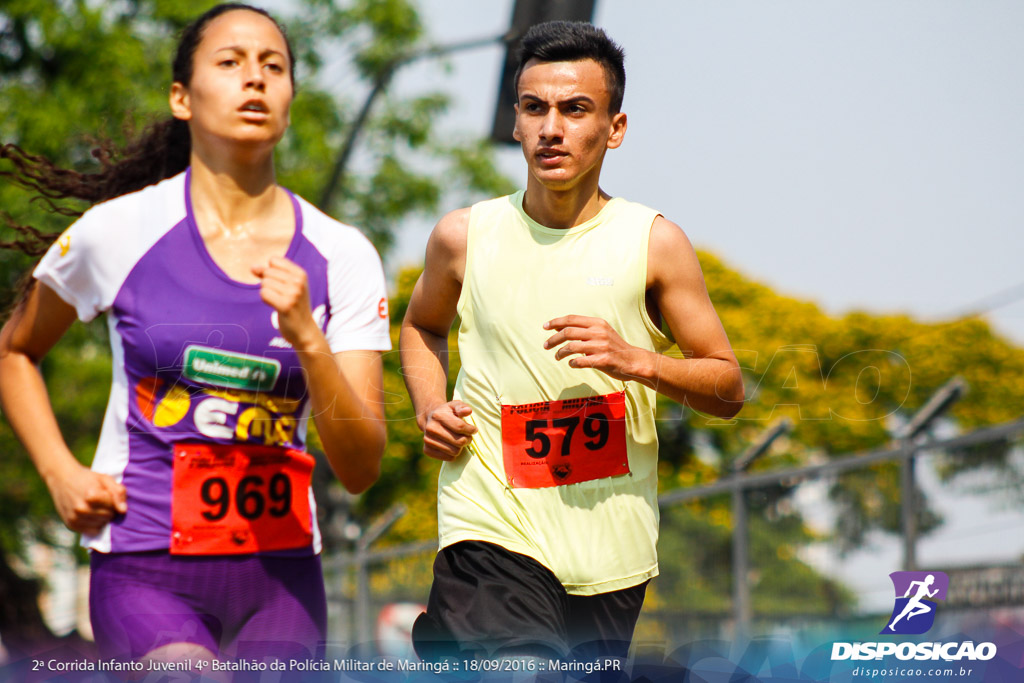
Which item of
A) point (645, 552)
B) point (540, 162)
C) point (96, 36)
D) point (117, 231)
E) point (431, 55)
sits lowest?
point (645, 552)

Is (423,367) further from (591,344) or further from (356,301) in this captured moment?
(591,344)

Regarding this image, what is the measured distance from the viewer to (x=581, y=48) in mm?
3600

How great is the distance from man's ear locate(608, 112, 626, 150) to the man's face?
1 centimetres

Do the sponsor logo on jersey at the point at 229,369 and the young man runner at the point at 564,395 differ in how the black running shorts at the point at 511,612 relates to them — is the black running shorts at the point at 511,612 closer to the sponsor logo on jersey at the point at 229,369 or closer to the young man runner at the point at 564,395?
the young man runner at the point at 564,395

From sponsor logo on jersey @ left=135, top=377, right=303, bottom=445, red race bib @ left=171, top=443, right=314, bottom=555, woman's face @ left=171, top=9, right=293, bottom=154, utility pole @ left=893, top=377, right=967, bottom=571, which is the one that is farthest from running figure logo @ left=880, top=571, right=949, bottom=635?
woman's face @ left=171, top=9, right=293, bottom=154

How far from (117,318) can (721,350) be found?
1603 millimetres

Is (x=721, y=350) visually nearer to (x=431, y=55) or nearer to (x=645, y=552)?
(x=645, y=552)

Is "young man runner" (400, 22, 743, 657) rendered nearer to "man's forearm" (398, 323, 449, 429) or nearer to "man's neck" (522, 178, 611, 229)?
"man's neck" (522, 178, 611, 229)

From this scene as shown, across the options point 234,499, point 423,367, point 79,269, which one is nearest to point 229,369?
point 234,499

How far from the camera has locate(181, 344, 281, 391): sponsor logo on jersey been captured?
3.11m

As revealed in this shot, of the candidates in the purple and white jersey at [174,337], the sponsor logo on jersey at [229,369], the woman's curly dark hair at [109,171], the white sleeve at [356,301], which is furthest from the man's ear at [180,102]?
the sponsor logo on jersey at [229,369]

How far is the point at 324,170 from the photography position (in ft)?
71.6

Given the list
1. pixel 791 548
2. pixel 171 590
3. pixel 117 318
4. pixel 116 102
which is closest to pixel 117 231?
pixel 117 318

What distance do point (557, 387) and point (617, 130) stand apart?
0.77 meters
